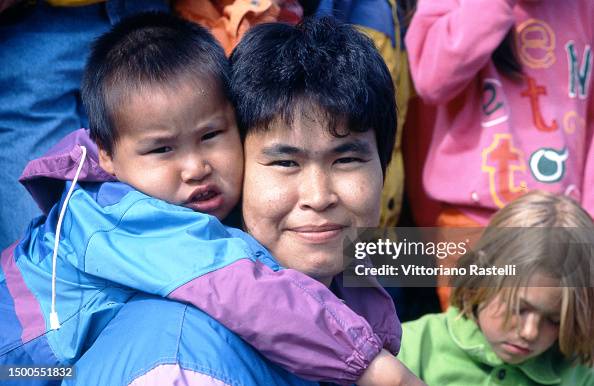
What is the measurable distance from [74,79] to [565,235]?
166 centimetres

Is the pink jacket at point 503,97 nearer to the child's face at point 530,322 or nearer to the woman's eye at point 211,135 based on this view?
the child's face at point 530,322

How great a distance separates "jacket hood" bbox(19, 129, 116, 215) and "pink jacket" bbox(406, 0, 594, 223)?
151 centimetres

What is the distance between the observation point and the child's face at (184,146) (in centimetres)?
228

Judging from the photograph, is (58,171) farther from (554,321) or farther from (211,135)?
(554,321)

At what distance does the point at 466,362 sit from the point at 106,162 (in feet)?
4.81

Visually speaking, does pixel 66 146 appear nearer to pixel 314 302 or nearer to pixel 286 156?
pixel 286 156

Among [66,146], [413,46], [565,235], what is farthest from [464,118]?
[66,146]

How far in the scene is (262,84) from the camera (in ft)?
7.28

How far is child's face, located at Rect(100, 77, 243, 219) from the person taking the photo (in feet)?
7.47

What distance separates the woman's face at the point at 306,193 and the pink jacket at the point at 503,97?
53.1 inches

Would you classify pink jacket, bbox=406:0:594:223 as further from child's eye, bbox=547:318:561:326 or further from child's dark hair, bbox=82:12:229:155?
child's dark hair, bbox=82:12:229:155

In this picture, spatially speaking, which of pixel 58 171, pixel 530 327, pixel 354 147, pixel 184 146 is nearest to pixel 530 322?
pixel 530 327

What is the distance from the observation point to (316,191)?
7.12 ft

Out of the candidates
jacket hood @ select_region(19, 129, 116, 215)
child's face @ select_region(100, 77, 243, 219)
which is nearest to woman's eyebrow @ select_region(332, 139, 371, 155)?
child's face @ select_region(100, 77, 243, 219)
